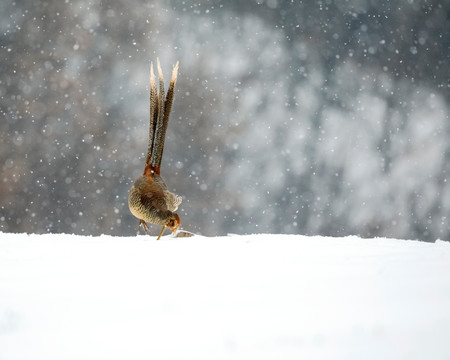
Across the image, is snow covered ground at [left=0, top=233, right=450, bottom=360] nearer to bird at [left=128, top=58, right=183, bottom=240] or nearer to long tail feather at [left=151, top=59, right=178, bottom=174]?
bird at [left=128, top=58, right=183, bottom=240]

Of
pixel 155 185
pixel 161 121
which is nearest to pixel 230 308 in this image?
pixel 155 185

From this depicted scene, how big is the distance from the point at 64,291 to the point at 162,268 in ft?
1.02

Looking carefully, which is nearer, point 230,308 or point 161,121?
point 230,308

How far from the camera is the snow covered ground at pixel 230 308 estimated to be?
1.97 feet

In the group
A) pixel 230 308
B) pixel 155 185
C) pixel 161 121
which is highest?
pixel 230 308

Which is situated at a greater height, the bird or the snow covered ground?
the snow covered ground

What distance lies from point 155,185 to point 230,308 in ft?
6.41

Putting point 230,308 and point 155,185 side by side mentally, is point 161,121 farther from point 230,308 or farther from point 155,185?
point 230,308

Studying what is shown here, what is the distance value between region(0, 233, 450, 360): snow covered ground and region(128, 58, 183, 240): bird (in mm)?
1167

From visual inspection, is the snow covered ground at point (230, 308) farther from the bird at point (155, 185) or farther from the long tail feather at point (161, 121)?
the long tail feather at point (161, 121)

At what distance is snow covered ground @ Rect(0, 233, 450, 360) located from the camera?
1.97 ft

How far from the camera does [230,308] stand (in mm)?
771

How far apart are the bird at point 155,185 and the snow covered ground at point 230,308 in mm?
1167

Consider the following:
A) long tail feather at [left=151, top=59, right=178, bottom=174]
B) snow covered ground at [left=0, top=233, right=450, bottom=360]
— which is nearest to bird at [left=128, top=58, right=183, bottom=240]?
long tail feather at [left=151, top=59, right=178, bottom=174]
